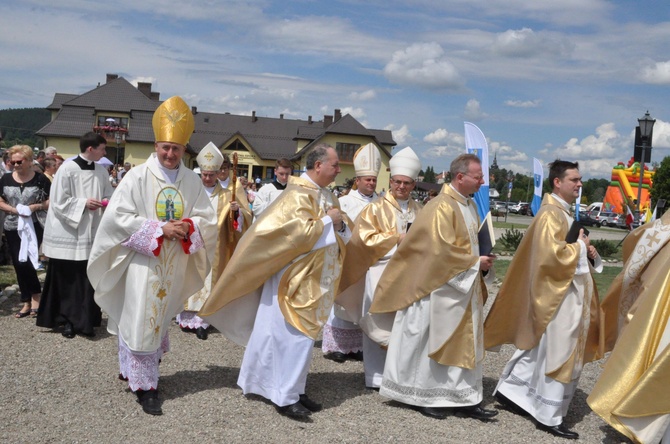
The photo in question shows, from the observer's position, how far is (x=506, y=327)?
6.08 metres

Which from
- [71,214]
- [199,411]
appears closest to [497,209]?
[71,214]

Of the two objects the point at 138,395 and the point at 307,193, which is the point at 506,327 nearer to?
the point at 307,193

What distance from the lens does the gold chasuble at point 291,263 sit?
18.2ft

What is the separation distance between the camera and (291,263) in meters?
5.64

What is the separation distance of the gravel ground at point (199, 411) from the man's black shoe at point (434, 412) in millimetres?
67

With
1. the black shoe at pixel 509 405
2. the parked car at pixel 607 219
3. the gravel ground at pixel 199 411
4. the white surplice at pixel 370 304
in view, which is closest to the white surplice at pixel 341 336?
the gravel ground at pixel 199 411

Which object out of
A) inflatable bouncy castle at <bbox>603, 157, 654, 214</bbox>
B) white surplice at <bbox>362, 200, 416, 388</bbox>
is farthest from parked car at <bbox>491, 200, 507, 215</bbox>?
white surplice at <bbox>362, 200, 416, 388</bbox>

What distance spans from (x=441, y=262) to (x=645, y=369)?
5.50 feet

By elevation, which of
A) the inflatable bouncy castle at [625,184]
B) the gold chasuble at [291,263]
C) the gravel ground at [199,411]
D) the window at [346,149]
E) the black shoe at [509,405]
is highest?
the window at [346,149]

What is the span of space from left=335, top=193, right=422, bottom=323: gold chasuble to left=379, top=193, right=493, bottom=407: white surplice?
39.2 inches

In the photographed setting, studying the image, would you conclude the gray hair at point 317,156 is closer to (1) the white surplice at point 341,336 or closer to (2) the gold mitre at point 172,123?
(2) the gold mitre at point 172,123

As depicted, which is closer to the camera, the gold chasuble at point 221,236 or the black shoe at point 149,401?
the black shoe at point 149,401

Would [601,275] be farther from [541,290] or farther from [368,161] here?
[541,290]

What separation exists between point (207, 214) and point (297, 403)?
1.76 metres
